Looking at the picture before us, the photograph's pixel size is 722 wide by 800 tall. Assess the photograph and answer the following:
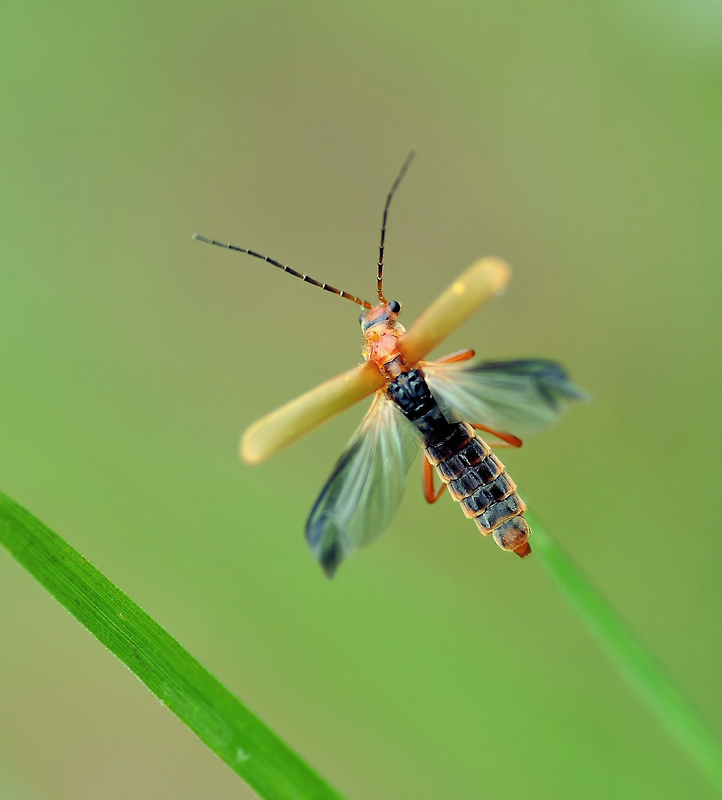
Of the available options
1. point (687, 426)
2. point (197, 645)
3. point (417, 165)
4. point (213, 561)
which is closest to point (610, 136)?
point (417, 165)

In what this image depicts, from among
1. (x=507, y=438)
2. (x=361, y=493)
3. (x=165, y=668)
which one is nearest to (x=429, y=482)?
(x=507, y=438)

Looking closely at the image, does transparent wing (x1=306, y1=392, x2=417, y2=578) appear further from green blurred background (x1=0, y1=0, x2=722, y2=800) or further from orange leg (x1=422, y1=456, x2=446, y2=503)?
green blurred background (x1=0, y1=0, x2=722, y2=800)

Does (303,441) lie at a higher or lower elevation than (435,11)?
lower

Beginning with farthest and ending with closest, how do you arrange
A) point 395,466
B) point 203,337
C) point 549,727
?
point 203,337 < point 549,727 < point 395,466

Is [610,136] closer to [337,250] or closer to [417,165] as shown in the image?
[417,165]

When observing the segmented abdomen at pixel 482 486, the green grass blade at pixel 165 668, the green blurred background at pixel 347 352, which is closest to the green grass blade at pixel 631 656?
the segmented abdomen at pixel 482 486

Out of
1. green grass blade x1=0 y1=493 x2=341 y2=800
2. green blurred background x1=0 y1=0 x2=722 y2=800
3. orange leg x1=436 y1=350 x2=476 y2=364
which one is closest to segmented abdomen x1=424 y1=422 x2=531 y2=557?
orange leg x1=436 y1=350 x2=476 y2=364
